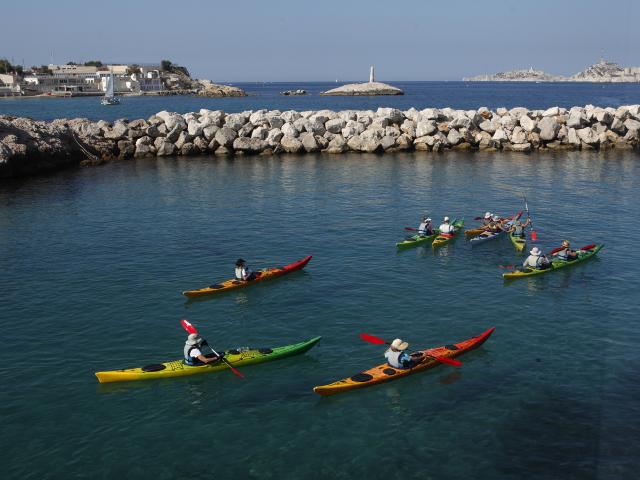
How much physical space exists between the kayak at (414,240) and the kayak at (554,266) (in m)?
7.17

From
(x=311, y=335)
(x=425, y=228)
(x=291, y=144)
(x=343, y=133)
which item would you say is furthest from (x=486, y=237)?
(x=343, y=133)

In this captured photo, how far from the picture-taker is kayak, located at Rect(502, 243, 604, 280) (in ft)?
105

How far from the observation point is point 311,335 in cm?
2589

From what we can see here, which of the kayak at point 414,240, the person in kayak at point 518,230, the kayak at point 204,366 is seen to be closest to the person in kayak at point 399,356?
the kayak at point 204,366

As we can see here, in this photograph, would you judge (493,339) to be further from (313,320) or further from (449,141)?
(449,141)

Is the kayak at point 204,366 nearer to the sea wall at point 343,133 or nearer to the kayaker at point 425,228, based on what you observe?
the kayaker at point 425,228

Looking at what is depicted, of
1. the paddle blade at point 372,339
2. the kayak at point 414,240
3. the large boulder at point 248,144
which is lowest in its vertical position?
the paddle blade at point 372,339

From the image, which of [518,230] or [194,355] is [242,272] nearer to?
[194,355]

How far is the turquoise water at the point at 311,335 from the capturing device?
18.1 metres

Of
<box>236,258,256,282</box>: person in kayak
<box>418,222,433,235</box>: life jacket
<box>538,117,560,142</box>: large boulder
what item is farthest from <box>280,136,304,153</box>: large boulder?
<box>236,258,256,282</box>: person in kayak

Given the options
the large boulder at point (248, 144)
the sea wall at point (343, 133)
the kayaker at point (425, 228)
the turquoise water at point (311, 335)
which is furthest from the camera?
the sea wall at point (343, 133)

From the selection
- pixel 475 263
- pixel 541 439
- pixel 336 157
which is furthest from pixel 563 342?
pixel 336 157

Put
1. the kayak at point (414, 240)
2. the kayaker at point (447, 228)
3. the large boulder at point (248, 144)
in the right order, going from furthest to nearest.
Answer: the large boulder at point (248, 144) → the kayaker at point (447, 228) → the kayak at point (414, 240)

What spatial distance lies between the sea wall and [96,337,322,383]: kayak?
52.6m
